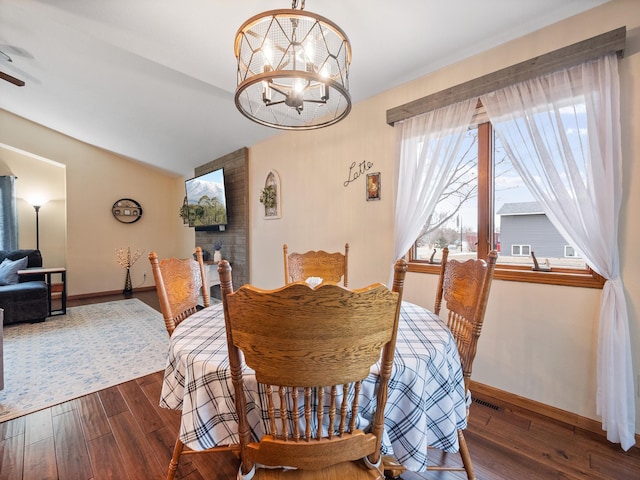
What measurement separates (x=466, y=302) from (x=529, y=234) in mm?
983

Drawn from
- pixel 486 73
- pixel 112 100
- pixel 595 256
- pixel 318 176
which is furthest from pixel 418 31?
pixel 112 100

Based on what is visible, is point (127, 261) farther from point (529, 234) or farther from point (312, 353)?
point (529, 234)

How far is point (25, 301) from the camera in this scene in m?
3.39

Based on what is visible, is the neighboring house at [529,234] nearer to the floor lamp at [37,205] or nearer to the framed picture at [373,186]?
the framed picture at [373,186]

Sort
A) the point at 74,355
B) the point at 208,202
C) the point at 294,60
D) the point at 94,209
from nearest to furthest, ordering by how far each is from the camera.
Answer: the point at 294,60
the point at 74,355
the point at 208,202
the point at 94,209

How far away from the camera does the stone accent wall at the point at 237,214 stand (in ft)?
13.3

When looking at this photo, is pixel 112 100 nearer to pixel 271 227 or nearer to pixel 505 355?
pixel 271 227

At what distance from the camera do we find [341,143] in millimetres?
2785

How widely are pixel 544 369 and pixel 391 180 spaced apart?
1.72m

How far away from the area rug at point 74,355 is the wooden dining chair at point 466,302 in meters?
2.43

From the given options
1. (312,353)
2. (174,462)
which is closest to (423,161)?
(312,353)

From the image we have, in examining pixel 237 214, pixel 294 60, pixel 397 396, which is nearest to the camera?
pixel 397 396

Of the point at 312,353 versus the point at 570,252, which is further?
the point at 570,252

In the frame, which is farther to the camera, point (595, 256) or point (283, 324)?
point (595, 256)
